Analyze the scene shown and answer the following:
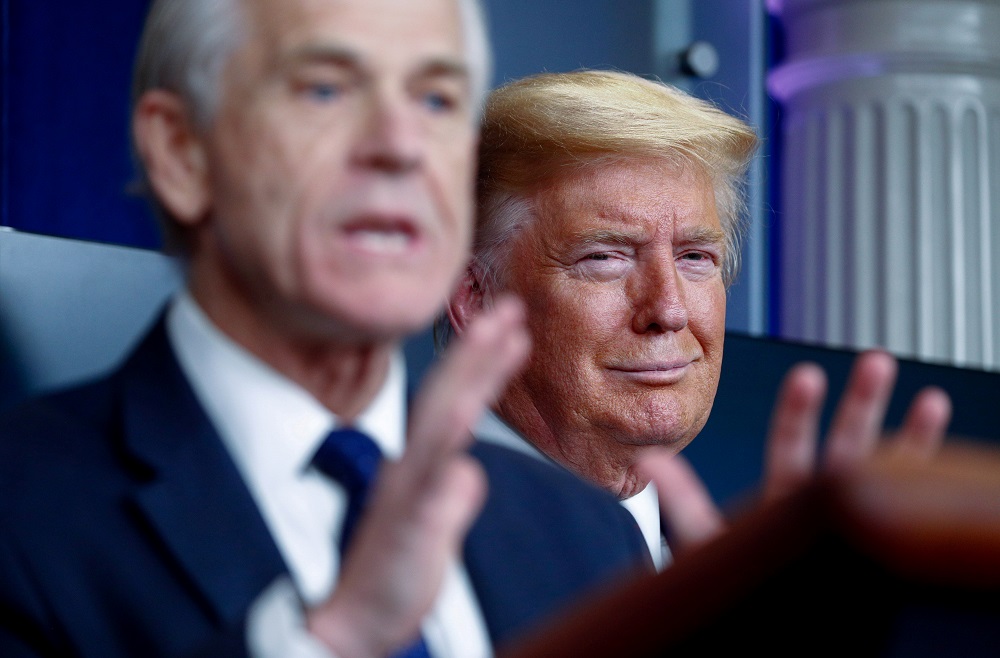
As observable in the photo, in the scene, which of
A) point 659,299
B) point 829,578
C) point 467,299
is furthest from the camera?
point 467,299

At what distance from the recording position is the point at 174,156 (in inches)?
27.7

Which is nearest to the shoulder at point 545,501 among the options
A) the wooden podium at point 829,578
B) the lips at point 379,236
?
the lips at point 379,236

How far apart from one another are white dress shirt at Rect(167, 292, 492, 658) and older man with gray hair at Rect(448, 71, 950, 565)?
1.94 ft

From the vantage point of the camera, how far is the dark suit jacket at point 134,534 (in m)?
0.64

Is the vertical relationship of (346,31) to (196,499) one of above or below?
above

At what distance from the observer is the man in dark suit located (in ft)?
2.11

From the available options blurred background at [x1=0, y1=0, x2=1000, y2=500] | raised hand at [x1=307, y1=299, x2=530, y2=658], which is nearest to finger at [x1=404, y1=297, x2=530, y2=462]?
raised hand at [x1=307, y1=299, x2=530, y2=658]

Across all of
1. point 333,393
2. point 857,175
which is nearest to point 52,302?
point 333,393

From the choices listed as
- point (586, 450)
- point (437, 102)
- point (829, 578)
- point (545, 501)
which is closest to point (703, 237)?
point (586, 450)

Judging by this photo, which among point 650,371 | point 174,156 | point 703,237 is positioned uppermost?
point 174,156

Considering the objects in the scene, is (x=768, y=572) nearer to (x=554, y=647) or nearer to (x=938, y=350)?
(x=554, y=647)

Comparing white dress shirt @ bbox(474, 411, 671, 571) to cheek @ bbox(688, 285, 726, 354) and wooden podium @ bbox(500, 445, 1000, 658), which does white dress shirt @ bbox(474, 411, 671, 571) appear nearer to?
cheek @ bbox(688, 285, 726, 354)

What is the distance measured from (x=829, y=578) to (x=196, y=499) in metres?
0.40

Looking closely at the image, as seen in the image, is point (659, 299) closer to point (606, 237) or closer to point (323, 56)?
point (606, 237)
